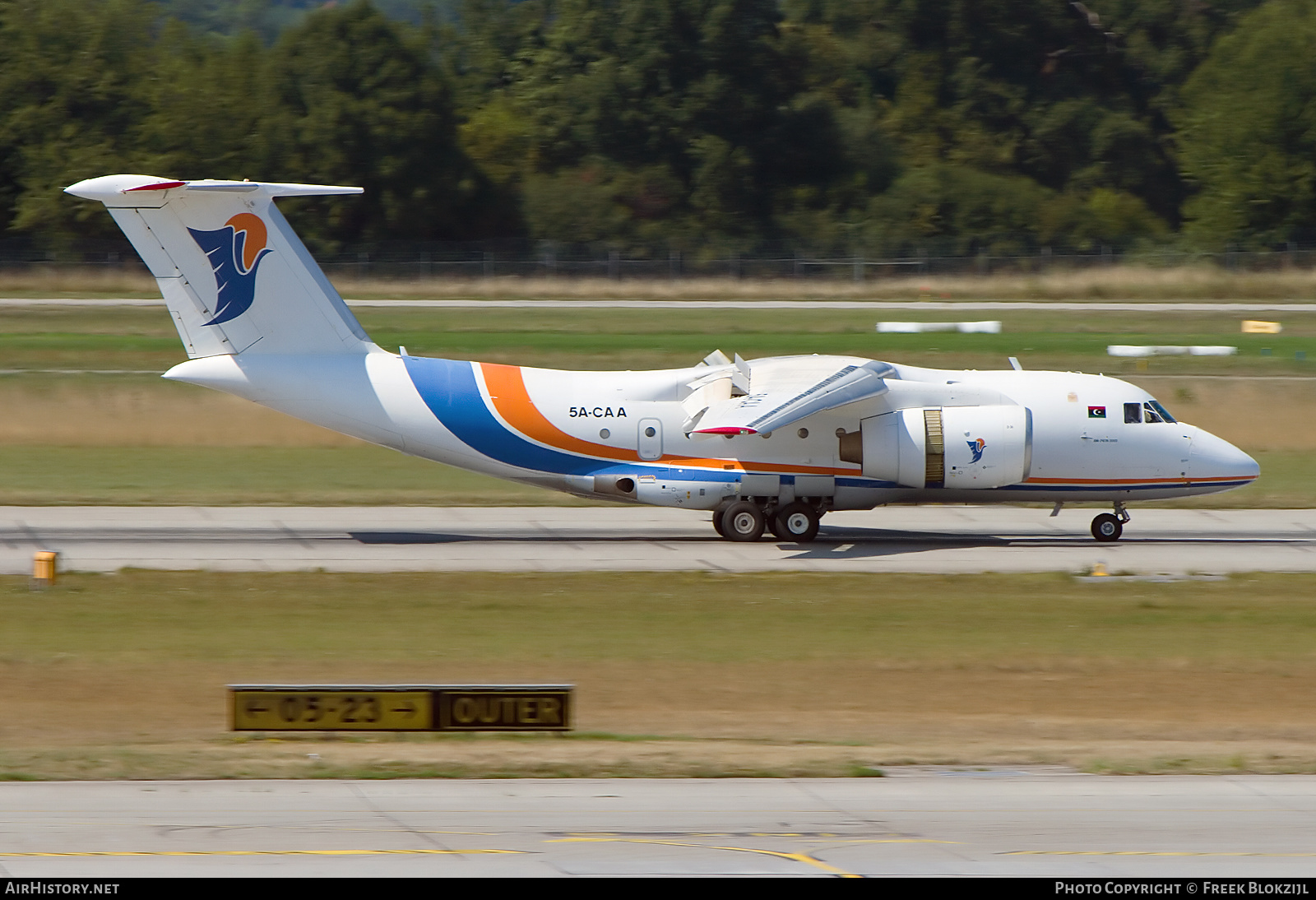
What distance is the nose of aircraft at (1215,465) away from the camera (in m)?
30.3

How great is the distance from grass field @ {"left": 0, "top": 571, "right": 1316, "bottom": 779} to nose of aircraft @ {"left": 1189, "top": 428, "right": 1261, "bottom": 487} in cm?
395

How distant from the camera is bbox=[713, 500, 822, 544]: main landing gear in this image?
1176 inches

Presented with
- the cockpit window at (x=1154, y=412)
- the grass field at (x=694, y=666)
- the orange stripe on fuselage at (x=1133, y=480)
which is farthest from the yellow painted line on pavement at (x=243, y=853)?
the cockpit window at (x=1154, y=412)

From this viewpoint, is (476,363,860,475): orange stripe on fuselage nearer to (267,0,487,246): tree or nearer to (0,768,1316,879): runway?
(0,768,1316,879): runway

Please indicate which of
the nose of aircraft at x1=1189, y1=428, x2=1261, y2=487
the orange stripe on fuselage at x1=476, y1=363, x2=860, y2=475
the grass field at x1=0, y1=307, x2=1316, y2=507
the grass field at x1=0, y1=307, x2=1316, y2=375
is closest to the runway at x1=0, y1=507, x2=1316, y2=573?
the nose of aircraft at x1=1189, y1=428, x2=1261, y2=487

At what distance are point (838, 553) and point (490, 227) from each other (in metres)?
65.9

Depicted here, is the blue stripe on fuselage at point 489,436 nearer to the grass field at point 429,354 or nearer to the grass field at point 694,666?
the grass field at point 694,666

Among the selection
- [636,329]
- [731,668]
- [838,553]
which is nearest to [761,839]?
[731,668]

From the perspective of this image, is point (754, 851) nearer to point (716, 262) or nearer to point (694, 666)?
point (694, 666)

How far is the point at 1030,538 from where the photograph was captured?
31234 millimetres

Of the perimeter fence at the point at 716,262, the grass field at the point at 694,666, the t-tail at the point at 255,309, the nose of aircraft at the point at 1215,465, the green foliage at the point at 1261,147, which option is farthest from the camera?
the green foliage at the point at 1261,147

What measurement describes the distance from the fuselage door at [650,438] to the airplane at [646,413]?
0.03 m

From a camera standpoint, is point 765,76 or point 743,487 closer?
point 743,487
